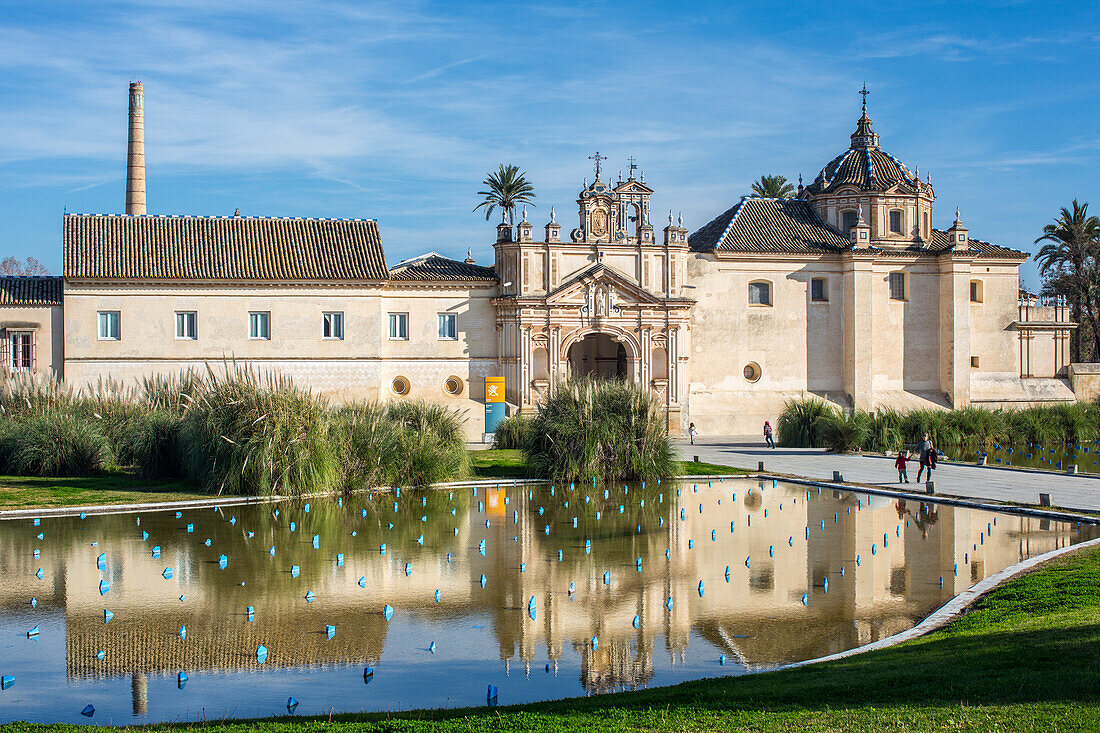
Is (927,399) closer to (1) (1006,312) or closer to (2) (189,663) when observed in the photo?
(1) (1006,312)

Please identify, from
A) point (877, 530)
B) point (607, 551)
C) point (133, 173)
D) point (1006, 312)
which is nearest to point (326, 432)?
point (607, 551)

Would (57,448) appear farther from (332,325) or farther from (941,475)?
(941,475)

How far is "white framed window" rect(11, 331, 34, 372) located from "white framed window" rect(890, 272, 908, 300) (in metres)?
35.2

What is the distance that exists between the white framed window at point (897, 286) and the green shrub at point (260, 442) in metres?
32.1

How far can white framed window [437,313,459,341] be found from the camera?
4225 cm

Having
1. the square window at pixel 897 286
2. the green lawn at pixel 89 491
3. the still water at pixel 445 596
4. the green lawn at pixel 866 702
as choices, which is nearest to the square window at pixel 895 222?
the square window at pixel 897 286

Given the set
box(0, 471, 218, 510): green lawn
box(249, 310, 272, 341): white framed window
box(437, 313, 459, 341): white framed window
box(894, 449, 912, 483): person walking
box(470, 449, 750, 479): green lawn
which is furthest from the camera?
box(437, 313, 459, 341): white framed window

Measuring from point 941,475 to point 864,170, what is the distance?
25.7m

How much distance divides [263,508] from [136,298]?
22950 mm

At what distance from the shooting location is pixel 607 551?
15.6m


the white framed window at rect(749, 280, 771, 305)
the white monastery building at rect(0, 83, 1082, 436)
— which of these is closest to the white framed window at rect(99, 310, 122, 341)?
the white monastery building at rect(0, 83, 1082, 436)

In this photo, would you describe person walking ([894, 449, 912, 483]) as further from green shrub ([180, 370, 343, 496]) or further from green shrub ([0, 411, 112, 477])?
green shrub ([0, 411, 112, 477])

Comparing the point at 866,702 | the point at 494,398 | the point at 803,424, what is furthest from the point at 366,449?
the point at 494,398

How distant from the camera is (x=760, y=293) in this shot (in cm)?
4569
